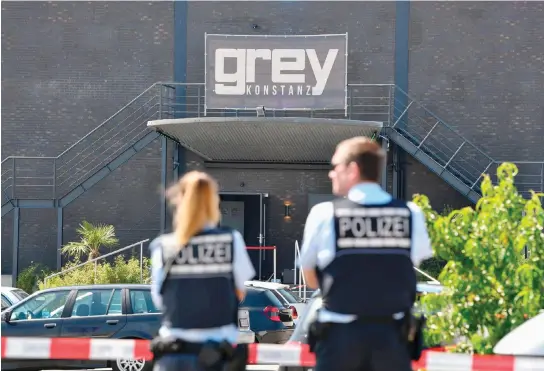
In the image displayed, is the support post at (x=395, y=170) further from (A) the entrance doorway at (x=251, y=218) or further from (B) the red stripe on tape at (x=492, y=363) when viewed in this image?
(B) the red stripe on tape at (x=492, y=363)

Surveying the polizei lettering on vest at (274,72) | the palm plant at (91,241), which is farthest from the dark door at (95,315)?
the palm plant at (91,241)

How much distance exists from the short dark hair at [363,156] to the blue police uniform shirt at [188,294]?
730 mm

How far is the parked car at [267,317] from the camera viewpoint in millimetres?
15578

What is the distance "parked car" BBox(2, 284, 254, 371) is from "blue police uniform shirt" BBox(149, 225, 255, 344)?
8708mm

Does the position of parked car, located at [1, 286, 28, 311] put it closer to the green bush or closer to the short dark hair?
the green bush

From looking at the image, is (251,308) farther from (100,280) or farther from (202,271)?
(202,271)

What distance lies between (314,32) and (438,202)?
18.7 feet

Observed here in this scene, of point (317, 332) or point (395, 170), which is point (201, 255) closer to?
point (317, 332)

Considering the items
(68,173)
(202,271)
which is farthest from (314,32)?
(202,271)

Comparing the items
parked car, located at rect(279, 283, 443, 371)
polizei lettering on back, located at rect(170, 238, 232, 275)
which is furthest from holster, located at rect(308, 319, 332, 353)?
parked car, located at rect(279, 283, 443, 371)

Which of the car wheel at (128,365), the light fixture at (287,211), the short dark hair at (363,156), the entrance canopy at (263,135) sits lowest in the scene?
the car wheel at (128,365)

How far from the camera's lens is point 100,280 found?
22.6 meters

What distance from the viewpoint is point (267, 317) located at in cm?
1566

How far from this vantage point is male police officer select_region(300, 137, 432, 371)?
17.1 ft
